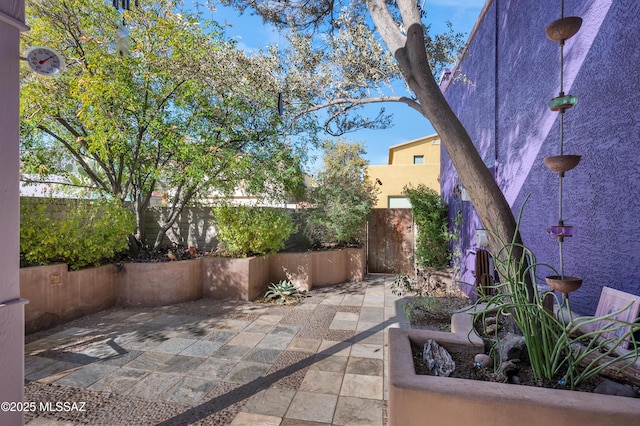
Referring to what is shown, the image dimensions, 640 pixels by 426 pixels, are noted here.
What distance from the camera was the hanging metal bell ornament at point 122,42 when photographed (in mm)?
4895

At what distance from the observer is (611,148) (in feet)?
7.27

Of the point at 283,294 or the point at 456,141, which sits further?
the point at 283,294

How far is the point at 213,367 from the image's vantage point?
3006 mm

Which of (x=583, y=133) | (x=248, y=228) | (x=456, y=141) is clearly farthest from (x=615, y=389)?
(x=248, y=228)

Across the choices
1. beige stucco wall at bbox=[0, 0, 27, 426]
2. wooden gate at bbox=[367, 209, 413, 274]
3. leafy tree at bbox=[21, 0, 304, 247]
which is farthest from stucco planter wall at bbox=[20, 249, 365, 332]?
beige stucco wall at bbox=[0, 0, 27, 426]

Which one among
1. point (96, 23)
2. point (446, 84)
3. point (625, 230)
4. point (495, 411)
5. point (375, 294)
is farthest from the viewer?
point (446, 84)

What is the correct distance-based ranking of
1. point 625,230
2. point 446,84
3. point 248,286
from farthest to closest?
point 446,84
point 248,286
point 625,230

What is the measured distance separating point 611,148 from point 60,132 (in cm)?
753

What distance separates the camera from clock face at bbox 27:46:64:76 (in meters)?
2.60

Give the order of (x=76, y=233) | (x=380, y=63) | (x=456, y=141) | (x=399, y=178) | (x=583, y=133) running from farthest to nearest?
(x=399, y=178) → (x=76, y=233) → (x=380, y=63) → (x=583, y=133) → (x=456, y=141)

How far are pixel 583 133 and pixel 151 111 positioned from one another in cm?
556

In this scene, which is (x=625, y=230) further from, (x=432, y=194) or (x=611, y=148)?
(x=432, y=194)

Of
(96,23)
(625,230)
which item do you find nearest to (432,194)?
(625,230)

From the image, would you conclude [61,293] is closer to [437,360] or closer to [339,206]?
[339,206]
